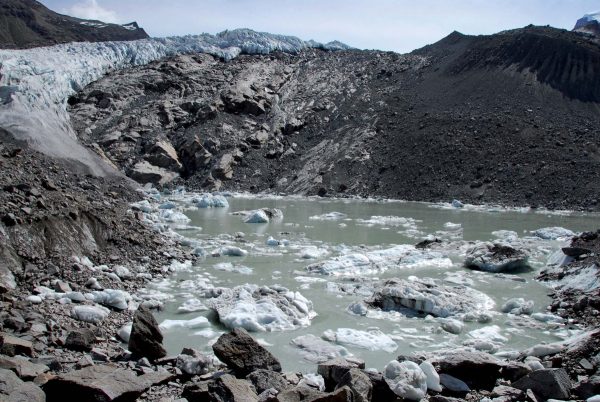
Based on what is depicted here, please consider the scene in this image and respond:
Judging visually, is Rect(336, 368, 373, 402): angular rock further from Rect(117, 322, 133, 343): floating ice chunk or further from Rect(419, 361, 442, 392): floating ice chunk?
Rect(117, 322, 133, 343): floating ice chunk

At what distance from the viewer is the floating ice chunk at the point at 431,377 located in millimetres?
5309

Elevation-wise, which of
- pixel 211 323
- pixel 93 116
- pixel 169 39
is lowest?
pixel 211 323

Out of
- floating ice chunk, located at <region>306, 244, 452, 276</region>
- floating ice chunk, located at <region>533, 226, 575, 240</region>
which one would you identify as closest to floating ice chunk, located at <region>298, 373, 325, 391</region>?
floating ice chunk, located at <region>306, 244, 452, 276</region>

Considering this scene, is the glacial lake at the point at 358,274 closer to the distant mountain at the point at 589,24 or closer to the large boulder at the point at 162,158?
the large boulder at the point at 162,158

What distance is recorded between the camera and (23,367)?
15.3 ft

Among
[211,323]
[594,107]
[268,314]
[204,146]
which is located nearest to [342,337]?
[268,314]

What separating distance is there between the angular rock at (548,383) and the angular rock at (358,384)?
65.1 inches

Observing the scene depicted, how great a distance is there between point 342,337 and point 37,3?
4261 inches

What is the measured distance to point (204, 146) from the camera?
36344mm

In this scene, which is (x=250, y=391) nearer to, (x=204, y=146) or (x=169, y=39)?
(x=204, y=146)

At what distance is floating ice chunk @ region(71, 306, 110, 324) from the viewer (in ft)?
22.1

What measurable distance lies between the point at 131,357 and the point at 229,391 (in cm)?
181

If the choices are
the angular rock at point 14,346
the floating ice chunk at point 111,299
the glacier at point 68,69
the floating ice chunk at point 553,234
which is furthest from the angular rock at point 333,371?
the glacier at point 68,69

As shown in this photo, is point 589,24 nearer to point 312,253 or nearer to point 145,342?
point 312,253
